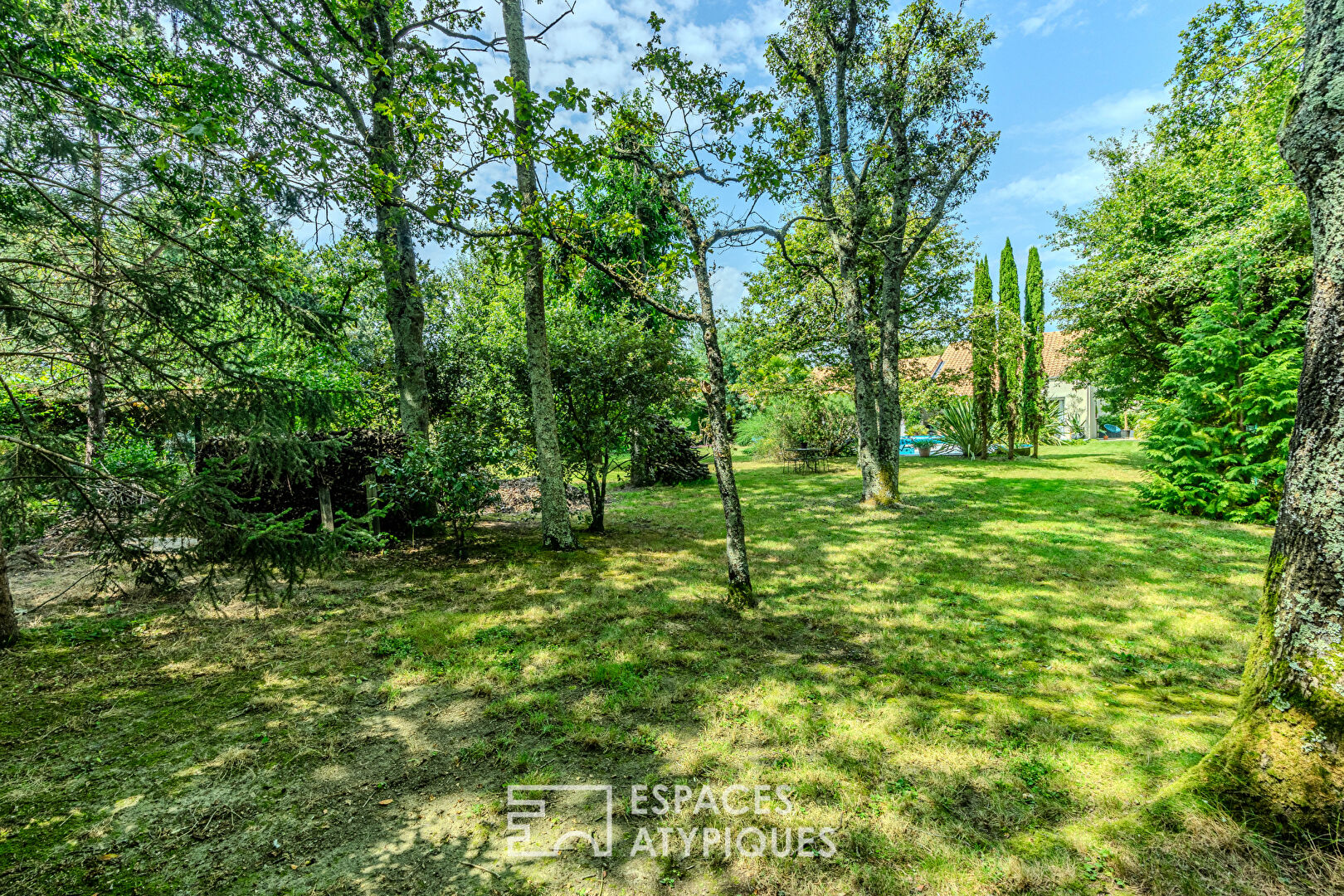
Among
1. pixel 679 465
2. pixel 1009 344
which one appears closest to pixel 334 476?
pixel 679 465

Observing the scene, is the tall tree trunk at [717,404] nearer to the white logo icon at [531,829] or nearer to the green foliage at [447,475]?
the white logo icon at [531,829]

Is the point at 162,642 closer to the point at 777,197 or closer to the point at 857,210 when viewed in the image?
the point at 777,197

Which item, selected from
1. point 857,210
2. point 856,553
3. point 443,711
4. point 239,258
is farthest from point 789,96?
point 443,711

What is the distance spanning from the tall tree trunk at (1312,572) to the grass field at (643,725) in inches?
10.9

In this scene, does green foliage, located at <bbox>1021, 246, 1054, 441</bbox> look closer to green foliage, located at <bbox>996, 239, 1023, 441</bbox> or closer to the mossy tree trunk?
green foliage, located at <bbox>996, 239, 1023, 441</bbox>

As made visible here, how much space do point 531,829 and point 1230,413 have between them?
38.3 feet

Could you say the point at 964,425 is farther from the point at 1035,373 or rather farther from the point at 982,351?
the point at 982,351

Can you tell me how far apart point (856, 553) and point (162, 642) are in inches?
318

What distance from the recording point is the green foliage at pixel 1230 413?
7492 millimetres

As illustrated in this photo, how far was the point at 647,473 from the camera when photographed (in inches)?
620

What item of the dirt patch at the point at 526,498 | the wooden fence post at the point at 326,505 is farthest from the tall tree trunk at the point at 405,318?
the dirt patch at the point at 526,498

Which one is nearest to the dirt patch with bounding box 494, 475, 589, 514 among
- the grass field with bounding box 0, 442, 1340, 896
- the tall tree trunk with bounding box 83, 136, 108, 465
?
the grass field with bounding box 0, 442, 1340, 896

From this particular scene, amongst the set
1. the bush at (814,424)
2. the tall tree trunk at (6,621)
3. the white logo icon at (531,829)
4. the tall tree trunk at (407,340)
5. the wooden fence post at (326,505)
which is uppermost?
the tall tree trunk at (407,340)

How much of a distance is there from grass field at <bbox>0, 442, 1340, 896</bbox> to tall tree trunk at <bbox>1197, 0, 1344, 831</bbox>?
28 centimetres
